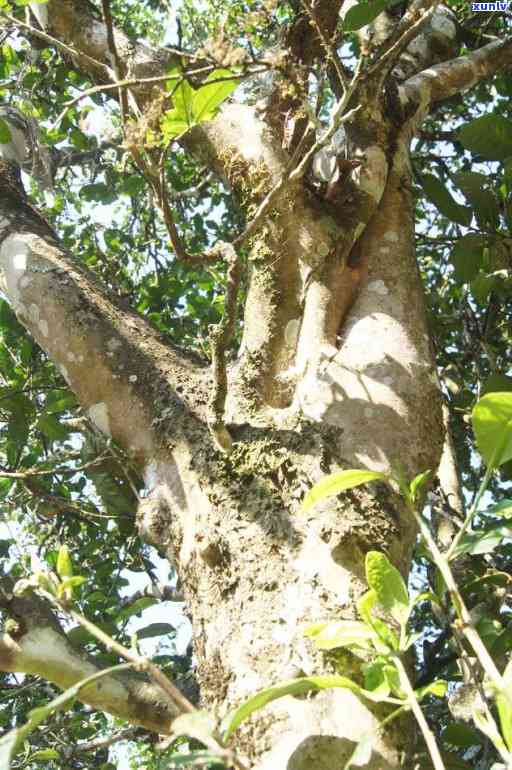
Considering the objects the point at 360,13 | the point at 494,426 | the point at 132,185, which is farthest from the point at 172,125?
the point at 132,185

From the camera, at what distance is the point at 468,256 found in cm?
255

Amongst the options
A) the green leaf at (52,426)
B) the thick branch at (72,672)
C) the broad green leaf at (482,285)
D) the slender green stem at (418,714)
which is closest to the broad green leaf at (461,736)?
the thick branch at (72,672)

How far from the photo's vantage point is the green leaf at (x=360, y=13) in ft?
6.03

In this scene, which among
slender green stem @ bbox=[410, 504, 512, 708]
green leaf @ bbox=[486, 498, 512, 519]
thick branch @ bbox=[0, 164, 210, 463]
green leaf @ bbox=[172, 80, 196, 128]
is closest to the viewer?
slender green stem @ bbox=[410, 504, 512, 708]

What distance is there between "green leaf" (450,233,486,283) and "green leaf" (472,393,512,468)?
4.67 ft

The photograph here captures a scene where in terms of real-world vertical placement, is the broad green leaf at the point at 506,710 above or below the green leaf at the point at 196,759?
below

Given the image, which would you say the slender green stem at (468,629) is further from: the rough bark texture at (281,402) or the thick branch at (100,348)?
the thick branch at (100,348)

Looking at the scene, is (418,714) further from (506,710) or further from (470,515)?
(470,515)

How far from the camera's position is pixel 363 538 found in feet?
5.04

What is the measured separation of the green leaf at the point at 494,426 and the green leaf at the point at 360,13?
1.09 meters

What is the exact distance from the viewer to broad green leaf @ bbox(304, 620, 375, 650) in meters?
1.21

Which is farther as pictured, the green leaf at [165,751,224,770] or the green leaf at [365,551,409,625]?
the green leaf at [365,551,409,625]

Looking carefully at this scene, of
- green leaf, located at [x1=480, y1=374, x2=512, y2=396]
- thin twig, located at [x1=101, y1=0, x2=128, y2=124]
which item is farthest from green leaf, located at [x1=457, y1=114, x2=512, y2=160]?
thin twig, located at [x1=101, y1=0, x2=128, y2=124]

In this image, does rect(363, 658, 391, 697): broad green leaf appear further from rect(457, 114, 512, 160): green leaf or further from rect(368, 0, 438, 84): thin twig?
rect(457, 114, 512, 160): green leaf
